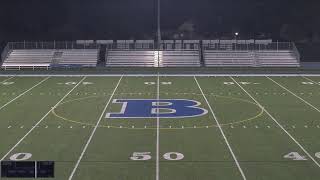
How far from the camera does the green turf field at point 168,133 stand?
1231 cm

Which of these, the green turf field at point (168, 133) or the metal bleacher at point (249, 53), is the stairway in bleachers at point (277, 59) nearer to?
the metal bleacher at point (249, 53)

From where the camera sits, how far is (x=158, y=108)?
1952cm

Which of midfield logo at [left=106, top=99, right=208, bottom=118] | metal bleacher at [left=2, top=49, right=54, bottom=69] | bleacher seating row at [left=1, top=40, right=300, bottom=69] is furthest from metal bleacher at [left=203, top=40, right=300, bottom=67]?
midfield logo at [left=106, top=99, right=208, bottom=118]

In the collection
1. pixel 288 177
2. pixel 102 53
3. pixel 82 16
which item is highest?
pixel 82 16

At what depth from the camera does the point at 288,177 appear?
11.6 meters

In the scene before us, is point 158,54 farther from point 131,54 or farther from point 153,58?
point 131,54

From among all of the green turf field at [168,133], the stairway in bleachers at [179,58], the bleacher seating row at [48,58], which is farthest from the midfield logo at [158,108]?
the bleacher seating row at [48,58]

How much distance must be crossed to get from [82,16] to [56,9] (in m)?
1.62

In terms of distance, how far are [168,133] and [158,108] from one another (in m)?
3.83

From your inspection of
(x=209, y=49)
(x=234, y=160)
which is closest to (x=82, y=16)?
(x=209, y=49)

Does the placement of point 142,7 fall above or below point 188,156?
above

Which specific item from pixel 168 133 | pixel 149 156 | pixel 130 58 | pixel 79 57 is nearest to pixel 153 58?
pixel 130 58

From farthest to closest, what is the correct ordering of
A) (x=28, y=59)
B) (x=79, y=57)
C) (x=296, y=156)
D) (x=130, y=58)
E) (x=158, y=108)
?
1. (x=79, y=57)
2. (x=130, y=58)
3. (x=28, y=59)
4. (x=158, y=108)
5. (x=296, y=156)

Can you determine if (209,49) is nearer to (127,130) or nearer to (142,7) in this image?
(142,7)
